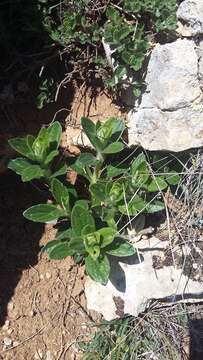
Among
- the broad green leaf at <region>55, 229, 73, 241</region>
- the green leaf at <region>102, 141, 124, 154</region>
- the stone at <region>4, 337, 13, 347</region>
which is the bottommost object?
the stone at <region>4, 337, 13, 347</region>

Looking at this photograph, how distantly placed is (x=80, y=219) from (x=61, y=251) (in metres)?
0.18

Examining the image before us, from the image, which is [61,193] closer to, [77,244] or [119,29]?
[77,244]

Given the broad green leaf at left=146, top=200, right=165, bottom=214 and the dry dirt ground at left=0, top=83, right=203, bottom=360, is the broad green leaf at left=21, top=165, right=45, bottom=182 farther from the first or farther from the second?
the broad green leaf at left=146, top=200, right=165, bottom=214

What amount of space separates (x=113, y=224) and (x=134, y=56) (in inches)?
29.5

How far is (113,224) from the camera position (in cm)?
272

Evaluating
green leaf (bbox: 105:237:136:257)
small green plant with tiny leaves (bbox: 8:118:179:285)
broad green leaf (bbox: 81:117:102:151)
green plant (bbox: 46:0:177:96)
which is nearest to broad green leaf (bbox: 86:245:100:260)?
small green plant with tiny leaves (bbox: 8:118:179:285)

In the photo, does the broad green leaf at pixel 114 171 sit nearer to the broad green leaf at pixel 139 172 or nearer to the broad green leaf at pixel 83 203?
the broad green leaf at pixel 139 172

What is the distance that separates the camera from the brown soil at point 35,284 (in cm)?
286

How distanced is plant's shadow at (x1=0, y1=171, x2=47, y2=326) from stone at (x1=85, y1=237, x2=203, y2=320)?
0.42 m

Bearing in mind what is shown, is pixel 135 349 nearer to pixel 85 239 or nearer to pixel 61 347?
pixel 61 347

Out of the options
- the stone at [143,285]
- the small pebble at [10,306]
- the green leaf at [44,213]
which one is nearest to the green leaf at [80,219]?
the green leaf at [44,213]

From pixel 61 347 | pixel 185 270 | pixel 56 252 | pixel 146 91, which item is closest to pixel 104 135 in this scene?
pixel 146 91

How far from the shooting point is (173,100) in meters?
2.63

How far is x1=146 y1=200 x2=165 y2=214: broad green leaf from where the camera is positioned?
2.77m
